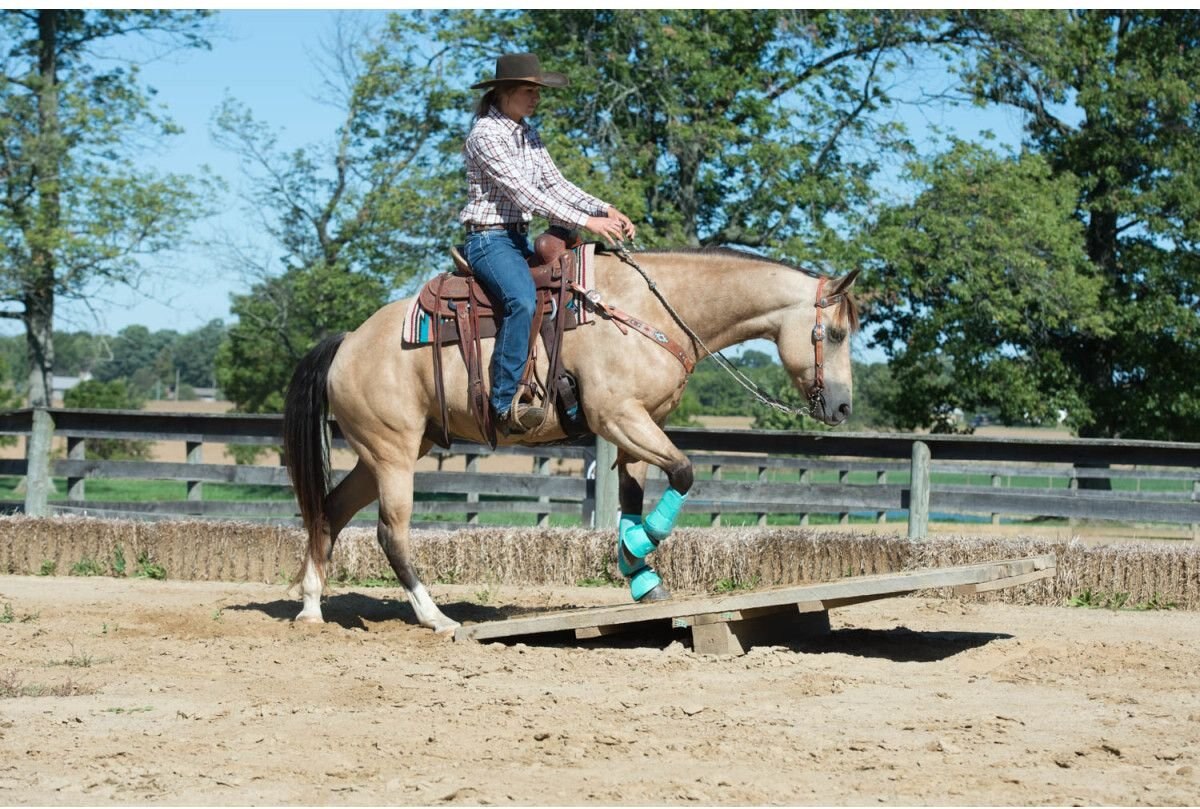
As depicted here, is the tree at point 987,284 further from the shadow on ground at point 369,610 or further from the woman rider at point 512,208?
the woman rider at point 512,208

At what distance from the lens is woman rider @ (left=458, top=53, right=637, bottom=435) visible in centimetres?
703

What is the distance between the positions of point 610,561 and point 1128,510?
179 inches

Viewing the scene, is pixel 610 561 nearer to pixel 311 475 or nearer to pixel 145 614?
pixel 311 475

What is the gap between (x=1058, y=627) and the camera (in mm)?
7980

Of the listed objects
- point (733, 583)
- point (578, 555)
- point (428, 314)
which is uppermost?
Answer: point (428, 314)

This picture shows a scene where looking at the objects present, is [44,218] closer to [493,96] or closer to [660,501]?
[493,96]

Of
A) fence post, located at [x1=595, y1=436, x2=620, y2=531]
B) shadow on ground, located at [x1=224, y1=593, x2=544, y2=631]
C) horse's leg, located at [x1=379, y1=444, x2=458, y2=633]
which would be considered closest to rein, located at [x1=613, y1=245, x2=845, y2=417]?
horse's leg, located at [x1=379, y1=444, x2=458, y2=633]

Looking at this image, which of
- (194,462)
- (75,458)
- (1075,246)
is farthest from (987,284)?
(75,458)

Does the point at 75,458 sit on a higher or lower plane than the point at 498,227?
lower

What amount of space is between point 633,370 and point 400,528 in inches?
72.0

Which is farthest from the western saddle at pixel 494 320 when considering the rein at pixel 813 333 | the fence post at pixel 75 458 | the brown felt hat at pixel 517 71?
the fence post at pixel 75 458

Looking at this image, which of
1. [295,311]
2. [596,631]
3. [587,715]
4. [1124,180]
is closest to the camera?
[587,715]

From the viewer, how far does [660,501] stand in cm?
694

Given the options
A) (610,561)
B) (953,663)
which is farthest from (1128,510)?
(953,663)
